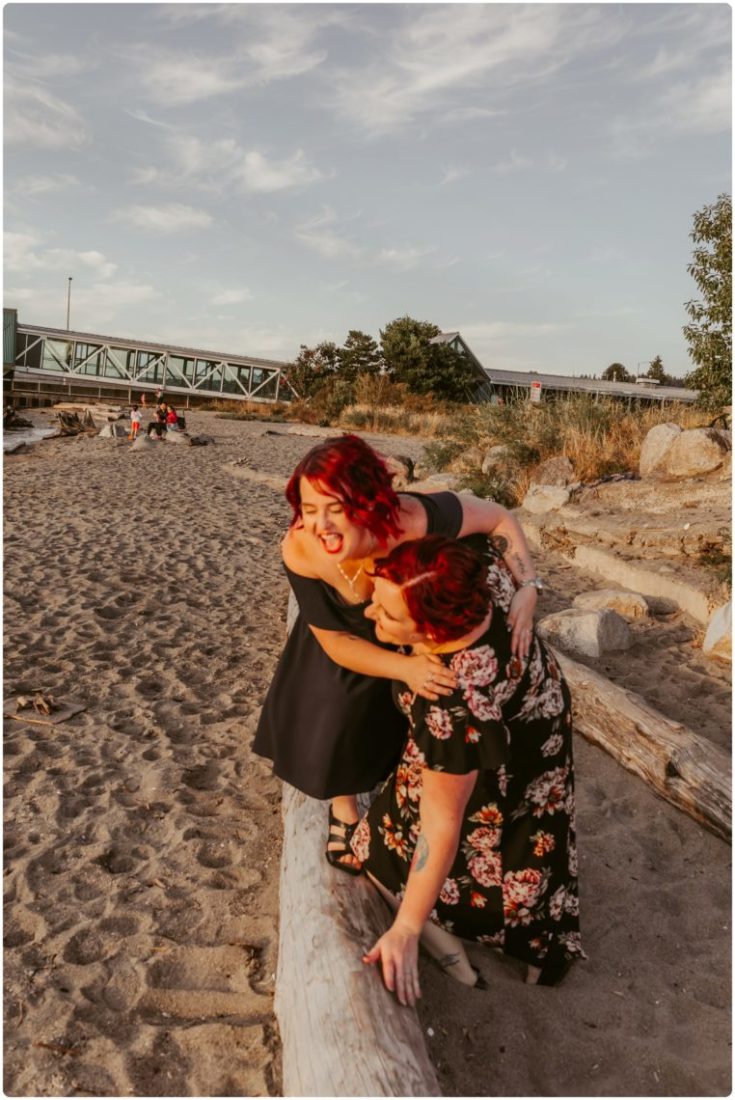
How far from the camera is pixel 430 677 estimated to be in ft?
6.18

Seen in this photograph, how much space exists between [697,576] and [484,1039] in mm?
5189

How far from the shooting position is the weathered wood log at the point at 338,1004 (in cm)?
190

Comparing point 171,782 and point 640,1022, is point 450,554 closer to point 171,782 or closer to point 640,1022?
point 640,1022

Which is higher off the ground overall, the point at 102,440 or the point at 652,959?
the point at 102,440

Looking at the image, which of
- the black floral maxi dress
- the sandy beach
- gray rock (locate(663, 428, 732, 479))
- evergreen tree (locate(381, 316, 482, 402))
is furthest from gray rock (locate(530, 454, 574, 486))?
evergreen tree (locate(381, 316, 482, 402))

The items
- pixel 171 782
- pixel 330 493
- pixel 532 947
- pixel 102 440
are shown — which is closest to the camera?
pixel 330 493

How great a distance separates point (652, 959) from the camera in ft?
8.91

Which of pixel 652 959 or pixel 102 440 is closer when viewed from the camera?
pixel 652 959

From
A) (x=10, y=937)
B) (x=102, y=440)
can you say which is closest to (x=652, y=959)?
(x=10, y=937)

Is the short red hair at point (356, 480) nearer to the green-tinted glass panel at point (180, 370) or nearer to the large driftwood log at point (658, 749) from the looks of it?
the large driftwood log at point (658, 749)

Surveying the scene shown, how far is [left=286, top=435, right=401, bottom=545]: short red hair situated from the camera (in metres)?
1.99

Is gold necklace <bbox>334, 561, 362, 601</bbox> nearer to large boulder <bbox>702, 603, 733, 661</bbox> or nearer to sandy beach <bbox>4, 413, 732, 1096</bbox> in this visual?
sandy beach <bbox>4, 413, 732, 1096</bbox>

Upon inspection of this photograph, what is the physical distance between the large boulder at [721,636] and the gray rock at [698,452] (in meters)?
3.94

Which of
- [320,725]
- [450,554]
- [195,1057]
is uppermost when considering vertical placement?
[450,554]
